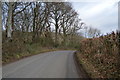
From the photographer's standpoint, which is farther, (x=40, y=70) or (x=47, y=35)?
(x=47, y=35)

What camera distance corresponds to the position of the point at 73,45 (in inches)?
2080

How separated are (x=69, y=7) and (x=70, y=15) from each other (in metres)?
5.57

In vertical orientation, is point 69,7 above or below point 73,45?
above

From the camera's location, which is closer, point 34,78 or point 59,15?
point 34,78

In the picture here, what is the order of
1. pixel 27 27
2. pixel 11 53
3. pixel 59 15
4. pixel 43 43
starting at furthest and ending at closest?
pixel 59 15, pixel 43 43, pixel 27 27, pixel 11 53

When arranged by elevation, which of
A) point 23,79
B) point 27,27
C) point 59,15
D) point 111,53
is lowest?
point 23,79

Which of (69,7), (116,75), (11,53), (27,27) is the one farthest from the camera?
(69,7)

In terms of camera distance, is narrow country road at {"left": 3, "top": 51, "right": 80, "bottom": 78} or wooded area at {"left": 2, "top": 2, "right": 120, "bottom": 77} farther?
wooded area at {"left": 2, "top": 2, "right": 120, "bottom": 77}

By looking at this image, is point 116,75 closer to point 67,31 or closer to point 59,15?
point 59,15

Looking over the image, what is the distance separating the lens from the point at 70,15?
163ft

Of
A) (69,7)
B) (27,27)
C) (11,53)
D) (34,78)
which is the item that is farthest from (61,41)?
(34,78)

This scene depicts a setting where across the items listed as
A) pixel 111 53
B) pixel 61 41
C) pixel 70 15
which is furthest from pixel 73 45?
pixel 111 53

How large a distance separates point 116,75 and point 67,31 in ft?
152

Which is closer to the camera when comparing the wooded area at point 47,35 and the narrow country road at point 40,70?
the narrow country road at point 40,70
